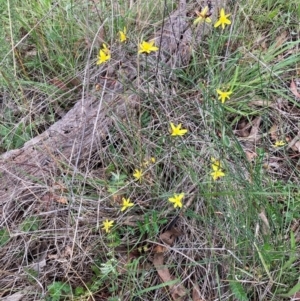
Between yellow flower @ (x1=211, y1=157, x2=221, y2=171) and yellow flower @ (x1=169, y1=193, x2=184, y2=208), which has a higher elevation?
yellow flower @ (x1=211, y1=157, x2=221, y2=171)

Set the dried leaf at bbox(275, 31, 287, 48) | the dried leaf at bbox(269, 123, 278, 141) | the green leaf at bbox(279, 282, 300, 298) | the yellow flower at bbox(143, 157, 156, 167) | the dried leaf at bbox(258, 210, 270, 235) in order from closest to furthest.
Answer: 1. the green leaf at bbox(279, 282, 300, 298)
2. the dried leaf at bbox(258, 210, 270, 235)
3. the yellow flower at bbox(143, 157, 156, 167)
4. the dried leaf at bbox(269, 123, 278, 141)
5. the dried leaf at bbox(275, 31, 287, 48)

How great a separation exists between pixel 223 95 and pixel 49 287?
0.83m

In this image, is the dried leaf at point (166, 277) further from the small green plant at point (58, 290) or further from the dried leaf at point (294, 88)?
the dried leaf at point (294, 88)

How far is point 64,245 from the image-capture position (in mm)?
1587

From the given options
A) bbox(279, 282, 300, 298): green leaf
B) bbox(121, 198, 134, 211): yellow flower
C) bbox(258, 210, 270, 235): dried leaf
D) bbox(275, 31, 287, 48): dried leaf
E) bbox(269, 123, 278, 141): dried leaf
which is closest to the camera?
bbox(279, 282, 300, 298): green leaf

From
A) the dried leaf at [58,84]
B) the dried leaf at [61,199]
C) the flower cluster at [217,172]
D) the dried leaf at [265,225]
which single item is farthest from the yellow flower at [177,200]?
the dried leaf at [58,84]

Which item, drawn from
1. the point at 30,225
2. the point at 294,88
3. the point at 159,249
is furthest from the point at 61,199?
the point at 294,88

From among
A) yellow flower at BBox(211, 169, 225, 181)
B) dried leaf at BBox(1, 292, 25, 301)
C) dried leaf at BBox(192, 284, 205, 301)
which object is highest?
yellow flower at BBox(211, 169, 225, 181)

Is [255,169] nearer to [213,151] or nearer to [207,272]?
[213,151]

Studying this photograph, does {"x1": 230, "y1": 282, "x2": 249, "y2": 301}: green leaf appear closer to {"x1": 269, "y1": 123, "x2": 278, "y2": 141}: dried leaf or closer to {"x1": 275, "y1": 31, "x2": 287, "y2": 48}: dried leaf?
{"x1": 269, "y1": 123, "x2": 278, "y2": 141}: dried leaf

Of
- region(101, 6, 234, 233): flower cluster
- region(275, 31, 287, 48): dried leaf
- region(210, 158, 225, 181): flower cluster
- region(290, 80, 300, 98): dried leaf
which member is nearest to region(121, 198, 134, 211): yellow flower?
region(101, 6, 234, 233): flower cluster

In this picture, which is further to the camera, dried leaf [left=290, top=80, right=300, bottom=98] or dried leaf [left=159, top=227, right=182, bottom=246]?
dried leaf [left=290, top=80, right=300, bottom=98]

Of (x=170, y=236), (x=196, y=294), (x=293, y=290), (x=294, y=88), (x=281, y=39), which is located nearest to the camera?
(x=293, y=290)

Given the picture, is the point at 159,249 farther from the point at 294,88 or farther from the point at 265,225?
the point at 294,88
